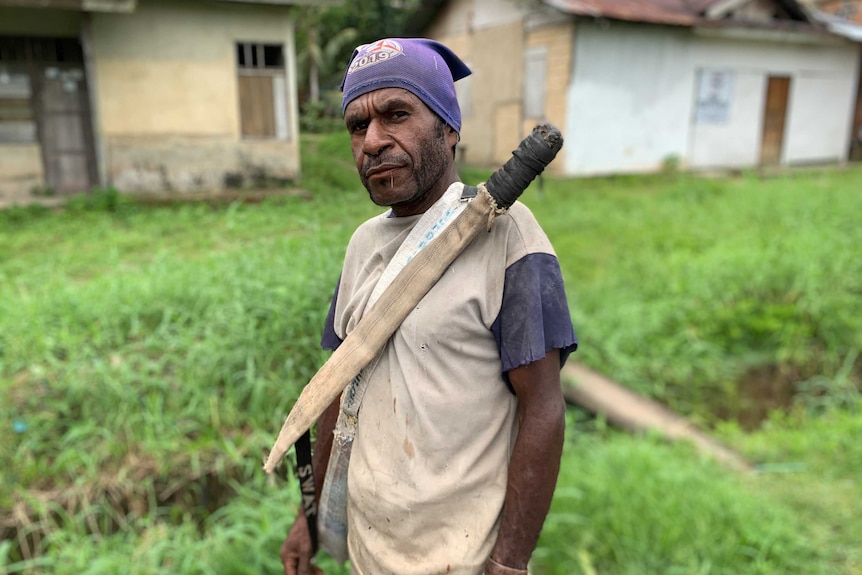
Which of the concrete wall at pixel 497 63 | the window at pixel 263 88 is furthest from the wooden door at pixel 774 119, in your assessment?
the window at pixel 263 88

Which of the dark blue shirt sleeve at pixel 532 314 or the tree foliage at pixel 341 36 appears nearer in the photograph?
the dark blue shirt sleeve at pixel 532 314

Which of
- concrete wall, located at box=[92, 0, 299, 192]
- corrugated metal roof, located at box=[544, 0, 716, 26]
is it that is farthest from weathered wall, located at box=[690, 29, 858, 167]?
concrete wall, located at box=[92, 0, 299, 192]

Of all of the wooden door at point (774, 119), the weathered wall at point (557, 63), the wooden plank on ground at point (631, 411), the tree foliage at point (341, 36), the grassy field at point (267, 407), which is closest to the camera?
the tree foliage at point (341, 36)

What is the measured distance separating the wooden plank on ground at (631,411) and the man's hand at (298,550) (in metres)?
2.75

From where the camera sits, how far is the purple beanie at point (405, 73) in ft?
3.07

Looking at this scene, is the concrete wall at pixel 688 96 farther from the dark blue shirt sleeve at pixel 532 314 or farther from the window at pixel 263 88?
the dark blue shirt sleeve at pixel 532 314

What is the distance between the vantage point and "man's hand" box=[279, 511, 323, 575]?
1.30 m

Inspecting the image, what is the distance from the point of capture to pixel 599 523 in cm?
282

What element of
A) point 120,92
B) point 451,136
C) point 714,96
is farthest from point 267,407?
point 714,96

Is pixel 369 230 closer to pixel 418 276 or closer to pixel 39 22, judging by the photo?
pixel 418 276

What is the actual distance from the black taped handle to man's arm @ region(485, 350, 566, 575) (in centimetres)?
27

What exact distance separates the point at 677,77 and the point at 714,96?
1.26m

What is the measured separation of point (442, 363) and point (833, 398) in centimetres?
414

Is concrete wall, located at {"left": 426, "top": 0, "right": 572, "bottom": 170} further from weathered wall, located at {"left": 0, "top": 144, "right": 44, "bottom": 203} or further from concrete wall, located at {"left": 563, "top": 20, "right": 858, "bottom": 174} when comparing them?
weathered wall, located at {"left": 0, "top": 144, "right": 44, "bottom": 203}
